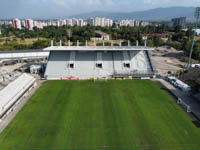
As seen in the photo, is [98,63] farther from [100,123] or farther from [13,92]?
[100,123]

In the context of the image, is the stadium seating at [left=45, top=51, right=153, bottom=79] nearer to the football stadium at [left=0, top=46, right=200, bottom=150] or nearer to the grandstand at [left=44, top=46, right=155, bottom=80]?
the grandstand at [left=44, top=46, right=155, bottom=80]

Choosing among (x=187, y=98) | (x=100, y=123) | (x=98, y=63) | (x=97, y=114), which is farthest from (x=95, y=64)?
(x=187, y=98)

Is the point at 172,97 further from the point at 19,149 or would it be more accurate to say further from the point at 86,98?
the point at 19,149

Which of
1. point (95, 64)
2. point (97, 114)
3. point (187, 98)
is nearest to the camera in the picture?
point (97, 114)

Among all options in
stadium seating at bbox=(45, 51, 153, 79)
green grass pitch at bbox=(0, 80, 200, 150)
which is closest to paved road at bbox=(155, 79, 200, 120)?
green grass pitch at bbox=(0, 80, 200, 150)

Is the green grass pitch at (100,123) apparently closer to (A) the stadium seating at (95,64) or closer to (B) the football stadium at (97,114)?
(B) the football stadium at (97,114)

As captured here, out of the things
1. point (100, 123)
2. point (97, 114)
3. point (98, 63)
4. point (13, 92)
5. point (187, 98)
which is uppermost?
point (98, 63)
